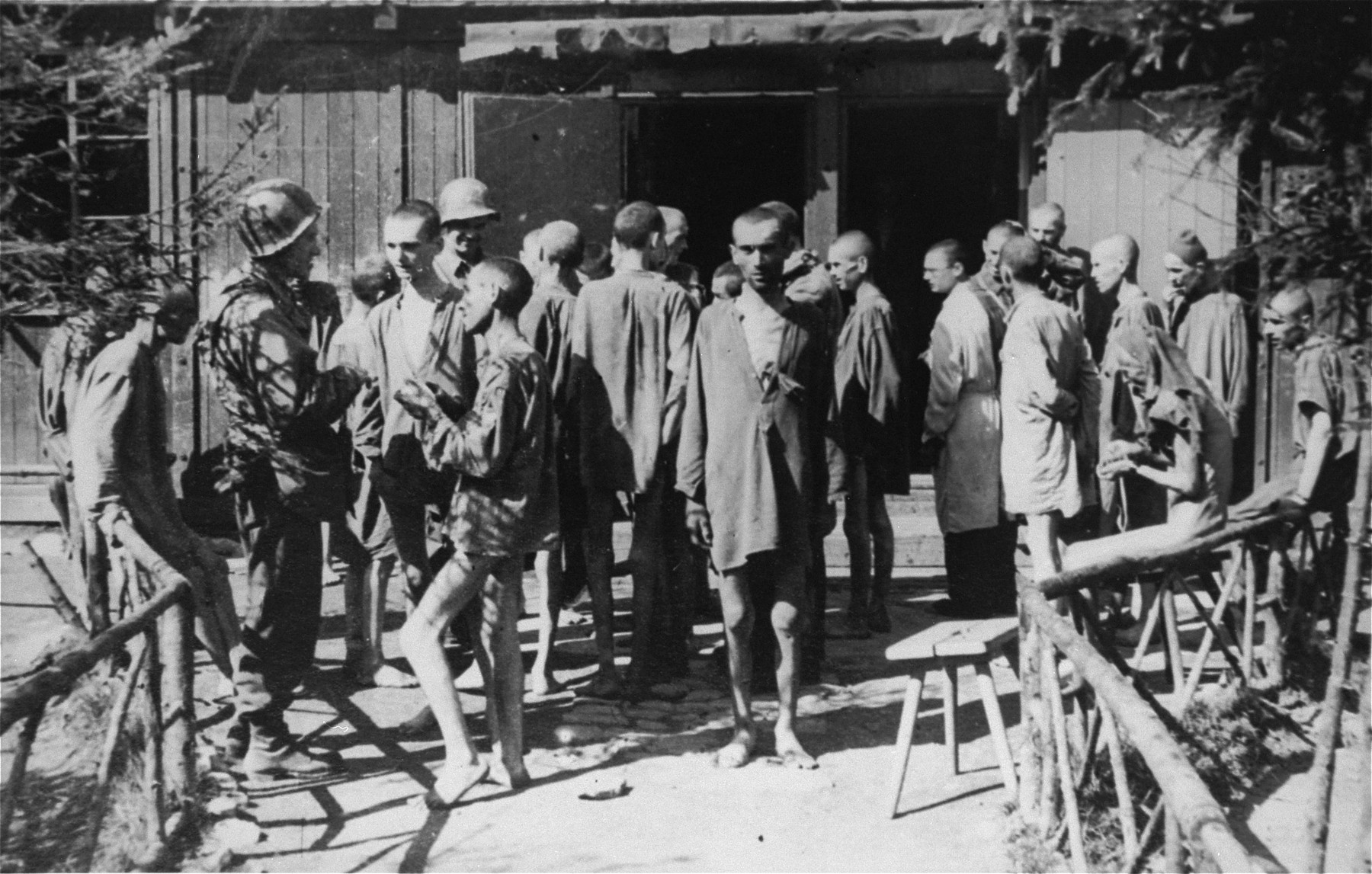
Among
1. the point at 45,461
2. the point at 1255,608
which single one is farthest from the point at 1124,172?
the point at 45,461

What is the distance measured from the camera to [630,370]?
6453 millimetres

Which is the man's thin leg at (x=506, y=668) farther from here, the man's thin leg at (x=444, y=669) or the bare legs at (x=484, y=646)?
the man's thin leg at (x=444, y=669)

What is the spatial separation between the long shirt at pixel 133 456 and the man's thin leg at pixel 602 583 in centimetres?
161

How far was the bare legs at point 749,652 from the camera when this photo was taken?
5410mm

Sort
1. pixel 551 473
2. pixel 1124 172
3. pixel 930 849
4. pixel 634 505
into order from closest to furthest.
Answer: pixel 930 849, pixel 551 473, pixel 634 505, pixel 1124 172

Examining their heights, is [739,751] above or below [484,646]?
below

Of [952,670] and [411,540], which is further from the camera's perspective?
[411,540]

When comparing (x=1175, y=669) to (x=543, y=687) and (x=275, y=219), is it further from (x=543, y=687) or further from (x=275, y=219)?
(x=275, y=219)

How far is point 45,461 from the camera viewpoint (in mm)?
10219

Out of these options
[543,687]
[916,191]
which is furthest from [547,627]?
[916,191]

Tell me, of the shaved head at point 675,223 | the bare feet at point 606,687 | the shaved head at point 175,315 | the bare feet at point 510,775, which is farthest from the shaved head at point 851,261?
the bare feet at point 510,775

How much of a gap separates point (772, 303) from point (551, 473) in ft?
3.56

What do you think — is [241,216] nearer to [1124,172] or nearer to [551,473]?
[551,473]

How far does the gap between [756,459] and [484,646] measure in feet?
4.10
